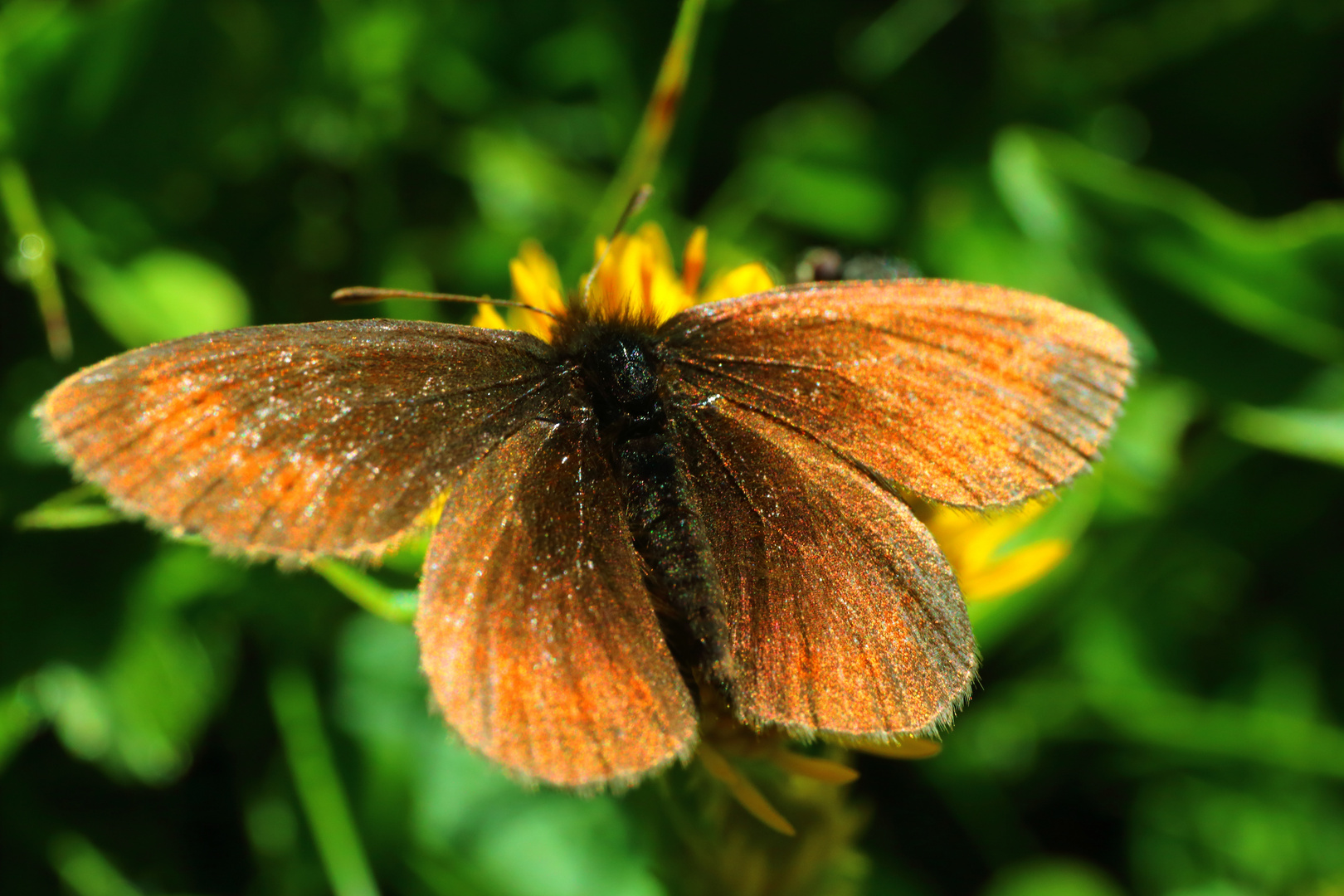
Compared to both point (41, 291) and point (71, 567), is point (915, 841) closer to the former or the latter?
point (71, 567)

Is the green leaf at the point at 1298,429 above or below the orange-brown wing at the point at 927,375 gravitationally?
below

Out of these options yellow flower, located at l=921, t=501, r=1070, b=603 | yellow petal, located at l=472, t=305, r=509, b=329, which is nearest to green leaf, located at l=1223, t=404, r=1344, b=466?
yellow flower, located at l=921, t=501, r=1070, b=603

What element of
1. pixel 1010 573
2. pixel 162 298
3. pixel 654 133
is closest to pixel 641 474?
pixel 1010 573

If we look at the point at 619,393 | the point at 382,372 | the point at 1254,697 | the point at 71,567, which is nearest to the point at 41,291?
the point at 71,567

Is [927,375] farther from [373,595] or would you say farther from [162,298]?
[162,298]

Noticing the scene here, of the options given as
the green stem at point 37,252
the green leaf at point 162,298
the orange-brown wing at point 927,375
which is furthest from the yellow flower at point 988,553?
the green stem at point 37,252

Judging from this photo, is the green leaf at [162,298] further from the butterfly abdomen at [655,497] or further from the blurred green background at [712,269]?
the butterfly abdomen at [655,497]
